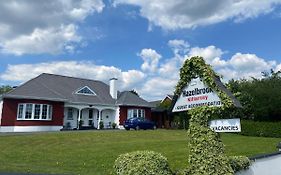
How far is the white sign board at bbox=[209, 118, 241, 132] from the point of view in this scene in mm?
7993

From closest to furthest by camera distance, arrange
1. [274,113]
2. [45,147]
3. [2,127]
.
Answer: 1. [45,147]
2. [2,127]
3. [274,113]

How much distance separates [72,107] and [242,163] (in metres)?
30.4

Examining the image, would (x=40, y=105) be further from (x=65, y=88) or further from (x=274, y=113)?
(x=274, y=113)

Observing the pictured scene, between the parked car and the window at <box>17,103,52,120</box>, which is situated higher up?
the window at <box>17,103,52,120</box>

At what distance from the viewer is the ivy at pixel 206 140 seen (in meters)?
7.43

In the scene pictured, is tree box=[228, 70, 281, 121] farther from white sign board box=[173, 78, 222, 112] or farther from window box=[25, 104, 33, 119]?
white sign board box=[173, 78, 222, 112]

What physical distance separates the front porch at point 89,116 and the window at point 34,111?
106 inches

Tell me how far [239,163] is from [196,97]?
86.0 inches

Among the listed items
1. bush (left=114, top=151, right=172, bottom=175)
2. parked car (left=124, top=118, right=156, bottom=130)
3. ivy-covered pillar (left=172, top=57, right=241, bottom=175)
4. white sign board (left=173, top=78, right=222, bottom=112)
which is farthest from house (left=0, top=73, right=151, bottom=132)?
bush (left=114, top=151, right=172, bottom=175)

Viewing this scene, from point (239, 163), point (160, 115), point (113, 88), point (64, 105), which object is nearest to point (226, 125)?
point (239, 163)

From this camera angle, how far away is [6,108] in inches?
1225

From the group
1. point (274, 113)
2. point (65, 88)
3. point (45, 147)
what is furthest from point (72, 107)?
point (274, 113)

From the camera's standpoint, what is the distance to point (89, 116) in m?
39.7

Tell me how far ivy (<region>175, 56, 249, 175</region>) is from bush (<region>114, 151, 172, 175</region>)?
2.58 ft
